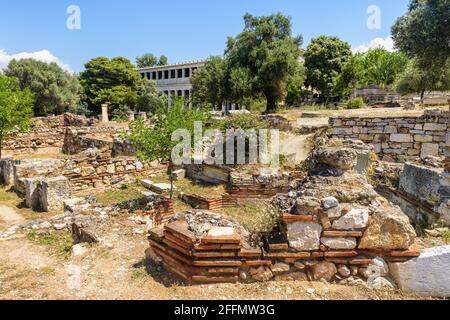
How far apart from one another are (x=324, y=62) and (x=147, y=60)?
1796 inches

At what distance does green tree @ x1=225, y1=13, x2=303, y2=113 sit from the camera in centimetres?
2069

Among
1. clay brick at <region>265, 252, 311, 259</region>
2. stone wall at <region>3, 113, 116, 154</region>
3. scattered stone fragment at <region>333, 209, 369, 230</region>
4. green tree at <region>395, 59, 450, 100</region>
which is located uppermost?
green tree at <region>395, 59, 450, 100</region>

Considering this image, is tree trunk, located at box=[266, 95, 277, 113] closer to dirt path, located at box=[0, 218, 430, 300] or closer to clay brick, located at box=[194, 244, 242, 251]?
dirt path, located at box=[0, 218, 430, 300]

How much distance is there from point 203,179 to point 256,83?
13.1 meters

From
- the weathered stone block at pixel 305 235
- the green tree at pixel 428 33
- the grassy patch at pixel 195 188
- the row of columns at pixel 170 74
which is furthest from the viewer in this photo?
the row of columns at pixel 170 74

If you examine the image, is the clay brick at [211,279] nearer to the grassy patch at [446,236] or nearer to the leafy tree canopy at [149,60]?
the grassy patch at [446,236]

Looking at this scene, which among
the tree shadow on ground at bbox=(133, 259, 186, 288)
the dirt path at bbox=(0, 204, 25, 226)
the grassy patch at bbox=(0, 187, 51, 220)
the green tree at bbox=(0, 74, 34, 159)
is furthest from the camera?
the green tree at bbox=(0, 74, 34, 159)

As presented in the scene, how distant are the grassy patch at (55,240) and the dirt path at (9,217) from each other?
1.57 metres

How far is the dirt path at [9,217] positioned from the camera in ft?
22.0

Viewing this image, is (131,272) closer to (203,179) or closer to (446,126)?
(203,179)

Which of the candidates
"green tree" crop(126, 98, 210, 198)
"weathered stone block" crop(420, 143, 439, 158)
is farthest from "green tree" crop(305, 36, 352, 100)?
"green tree" crop(126, 98, 210, 198)

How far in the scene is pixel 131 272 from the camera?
3680 mm

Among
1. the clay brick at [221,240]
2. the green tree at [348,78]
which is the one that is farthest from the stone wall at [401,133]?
the green tree at [348,78]

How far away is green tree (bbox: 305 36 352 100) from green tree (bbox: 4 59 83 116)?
27.0 metres
